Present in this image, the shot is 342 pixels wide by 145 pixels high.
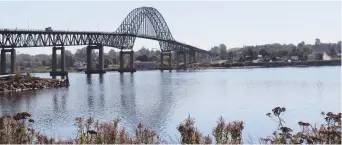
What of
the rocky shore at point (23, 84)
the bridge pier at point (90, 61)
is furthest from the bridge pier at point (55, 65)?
the rocky shore at point (23, 84)

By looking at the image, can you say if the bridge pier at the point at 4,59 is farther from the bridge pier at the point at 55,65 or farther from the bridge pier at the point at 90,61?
the bridge pier at the point at 90,61

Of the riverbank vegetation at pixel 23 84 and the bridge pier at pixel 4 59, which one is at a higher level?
the bridge pier at pixel 4 59

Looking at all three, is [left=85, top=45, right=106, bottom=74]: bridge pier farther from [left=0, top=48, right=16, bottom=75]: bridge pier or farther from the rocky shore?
the rocky shore

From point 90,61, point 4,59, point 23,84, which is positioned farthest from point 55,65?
point 23,84

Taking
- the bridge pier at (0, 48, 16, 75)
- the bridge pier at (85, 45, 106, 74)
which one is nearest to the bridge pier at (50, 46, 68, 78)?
the bridge pier at (0, 48, 16, 75)

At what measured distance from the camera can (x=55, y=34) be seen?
142 meters

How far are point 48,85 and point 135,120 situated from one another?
166 ft

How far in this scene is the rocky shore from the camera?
68.9 metres

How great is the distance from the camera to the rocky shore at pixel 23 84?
6894 cm

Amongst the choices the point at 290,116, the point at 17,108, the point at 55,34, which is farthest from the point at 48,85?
the point at 55,34

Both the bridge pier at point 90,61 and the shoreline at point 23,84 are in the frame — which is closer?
the shoreline at point 23,84

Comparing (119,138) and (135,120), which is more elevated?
(119,138)

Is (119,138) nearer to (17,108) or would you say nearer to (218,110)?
(218,110)

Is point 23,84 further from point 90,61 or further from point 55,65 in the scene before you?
point 90,61
